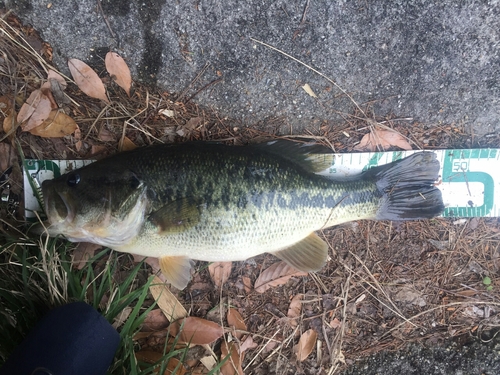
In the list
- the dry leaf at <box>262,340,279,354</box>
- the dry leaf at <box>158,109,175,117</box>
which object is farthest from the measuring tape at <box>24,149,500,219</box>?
the dry leaf at <box>262,340,279,354</box>

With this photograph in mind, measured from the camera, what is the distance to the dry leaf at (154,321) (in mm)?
2461

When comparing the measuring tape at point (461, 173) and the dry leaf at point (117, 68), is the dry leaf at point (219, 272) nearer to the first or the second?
the measuring tape at point (461, 173)

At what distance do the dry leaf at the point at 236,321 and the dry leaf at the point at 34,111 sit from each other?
6.24 feet

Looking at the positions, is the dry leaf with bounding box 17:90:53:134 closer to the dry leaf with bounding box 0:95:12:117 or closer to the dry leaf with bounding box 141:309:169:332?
the dry leaf with bounding box 0:95:12:117

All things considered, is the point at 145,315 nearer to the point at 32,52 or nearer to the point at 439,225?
the point at 32,52

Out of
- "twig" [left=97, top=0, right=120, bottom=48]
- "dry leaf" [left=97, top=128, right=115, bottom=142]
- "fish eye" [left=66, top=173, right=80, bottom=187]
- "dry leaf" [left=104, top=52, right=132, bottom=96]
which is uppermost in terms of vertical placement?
"twig" [left=97, top=0, right=120, bottom=48]

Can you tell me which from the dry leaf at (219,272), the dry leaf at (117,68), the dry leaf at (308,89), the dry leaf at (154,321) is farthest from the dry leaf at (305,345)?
the dry leaf at (117,68)

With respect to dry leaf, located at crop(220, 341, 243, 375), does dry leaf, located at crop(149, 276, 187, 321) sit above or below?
above

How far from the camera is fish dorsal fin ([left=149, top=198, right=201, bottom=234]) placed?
208 cm

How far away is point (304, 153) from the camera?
2426 millimetres

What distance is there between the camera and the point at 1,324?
2.10 metres

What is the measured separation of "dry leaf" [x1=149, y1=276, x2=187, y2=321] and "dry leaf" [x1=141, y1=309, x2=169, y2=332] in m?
0.04

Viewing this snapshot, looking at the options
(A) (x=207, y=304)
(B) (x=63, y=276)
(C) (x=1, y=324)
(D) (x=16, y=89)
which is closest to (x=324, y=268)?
(A) (x=207, y=304)

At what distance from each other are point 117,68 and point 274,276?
189 centimetres
